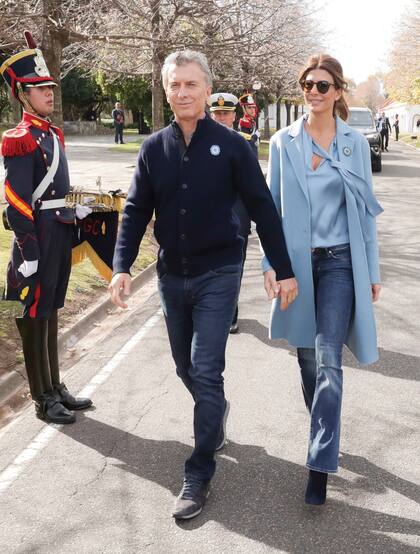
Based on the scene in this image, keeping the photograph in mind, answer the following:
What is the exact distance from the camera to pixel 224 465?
3.96 m

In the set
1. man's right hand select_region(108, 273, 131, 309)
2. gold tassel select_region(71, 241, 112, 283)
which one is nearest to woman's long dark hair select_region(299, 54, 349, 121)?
man's right hand select_region(108, 273, 131, 309)

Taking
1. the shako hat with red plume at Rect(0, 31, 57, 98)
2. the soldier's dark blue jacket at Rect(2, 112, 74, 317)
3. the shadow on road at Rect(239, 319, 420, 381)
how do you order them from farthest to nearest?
the shadow on road at Rect(239, 319, 420, 381), the shako hat with red plume at Rect(0, 31, 57, 98), the soldier's dark blue jacket at Rect(2, 112, 74, 317)

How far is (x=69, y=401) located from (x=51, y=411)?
9.0 inches

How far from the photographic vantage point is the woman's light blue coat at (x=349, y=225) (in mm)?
3568

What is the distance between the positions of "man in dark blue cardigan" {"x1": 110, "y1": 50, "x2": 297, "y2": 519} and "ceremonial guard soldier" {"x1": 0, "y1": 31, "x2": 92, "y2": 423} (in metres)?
1.00

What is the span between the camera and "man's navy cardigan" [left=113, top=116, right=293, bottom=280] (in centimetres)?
344

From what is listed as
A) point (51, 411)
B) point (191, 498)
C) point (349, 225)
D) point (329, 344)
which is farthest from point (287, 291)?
point (51, 411)

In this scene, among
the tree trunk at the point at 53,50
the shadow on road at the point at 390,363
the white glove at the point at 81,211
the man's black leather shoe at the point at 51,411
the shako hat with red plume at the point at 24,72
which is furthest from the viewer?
the tree trunk at the point at 53,50

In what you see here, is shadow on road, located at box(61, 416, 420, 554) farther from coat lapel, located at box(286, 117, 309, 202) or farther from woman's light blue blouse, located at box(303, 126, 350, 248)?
coat lapel, located at box(286, 117, 309, 202)

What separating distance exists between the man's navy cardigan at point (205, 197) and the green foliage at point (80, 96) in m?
45.3

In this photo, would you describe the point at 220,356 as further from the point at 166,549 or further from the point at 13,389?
the point at 13,389

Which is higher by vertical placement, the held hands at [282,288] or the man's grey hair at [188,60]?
the man's grey hair at [188,60]

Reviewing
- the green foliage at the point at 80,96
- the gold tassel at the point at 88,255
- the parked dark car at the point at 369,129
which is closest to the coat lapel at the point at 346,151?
the gold tassel at the point at 88,255

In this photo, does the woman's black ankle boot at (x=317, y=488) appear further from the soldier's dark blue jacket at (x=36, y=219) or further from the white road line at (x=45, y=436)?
the soldier's dark blue jacket at (x=36, y=219)
